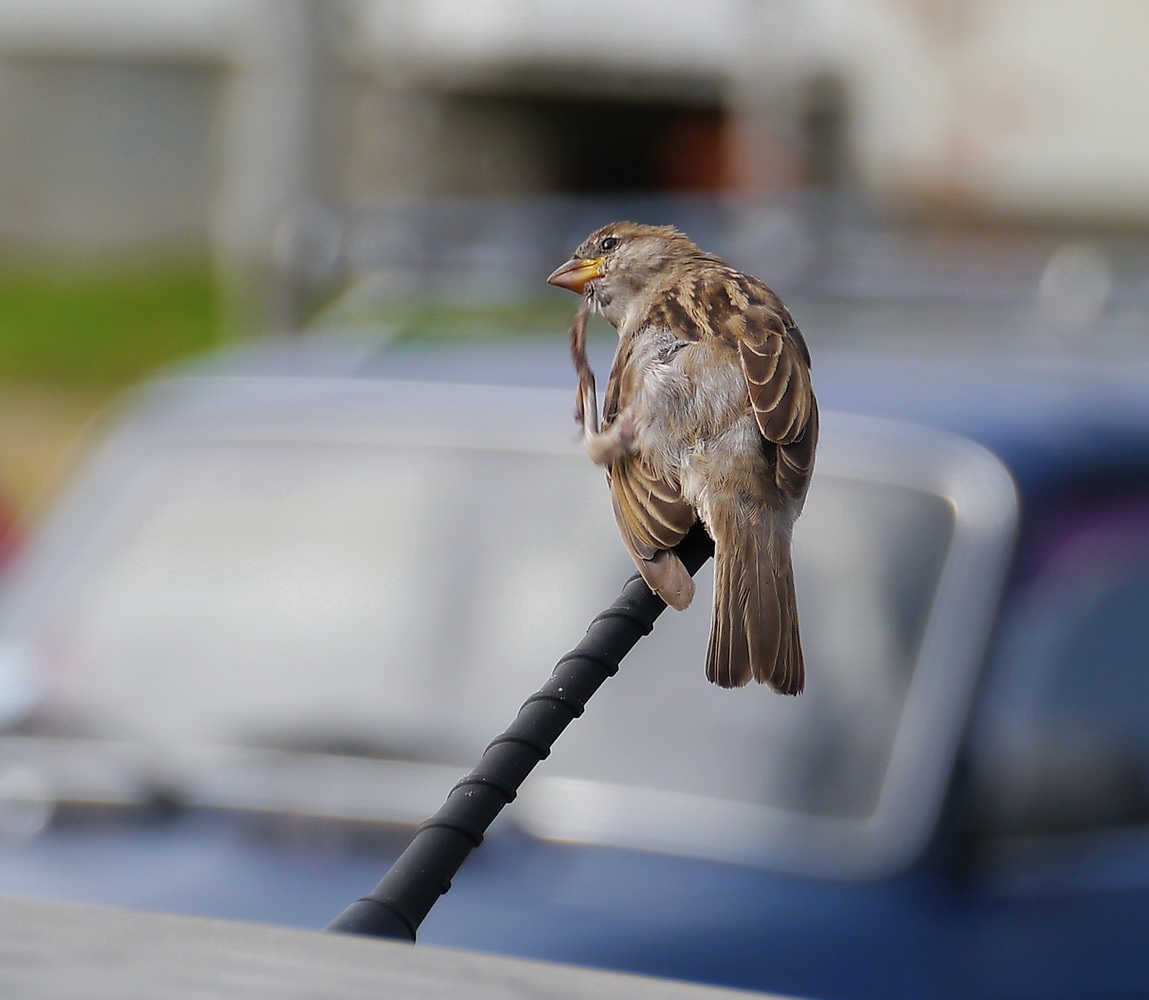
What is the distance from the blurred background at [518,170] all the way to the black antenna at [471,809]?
3.46 m

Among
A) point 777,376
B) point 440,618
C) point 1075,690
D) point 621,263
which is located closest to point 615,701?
point 440,618

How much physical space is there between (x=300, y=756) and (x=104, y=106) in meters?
18.6

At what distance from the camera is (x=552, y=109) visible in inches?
741

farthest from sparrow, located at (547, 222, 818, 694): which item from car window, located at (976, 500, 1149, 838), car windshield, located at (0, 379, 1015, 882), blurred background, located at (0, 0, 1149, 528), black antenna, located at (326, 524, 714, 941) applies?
blurred background, located at (0, 0, 1149, 528)

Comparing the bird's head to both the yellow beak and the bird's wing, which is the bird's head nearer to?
the yellow beak

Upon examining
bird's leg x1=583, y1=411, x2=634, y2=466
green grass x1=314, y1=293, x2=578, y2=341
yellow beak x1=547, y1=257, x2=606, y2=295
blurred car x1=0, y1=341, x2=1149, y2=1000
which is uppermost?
yellow beak x1=547, y1=257, x2=606, y2=295

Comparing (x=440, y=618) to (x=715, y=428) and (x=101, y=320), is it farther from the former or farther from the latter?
(x=101, y=320)

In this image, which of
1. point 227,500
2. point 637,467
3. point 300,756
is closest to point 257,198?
point 227,500

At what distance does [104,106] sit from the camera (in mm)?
20672

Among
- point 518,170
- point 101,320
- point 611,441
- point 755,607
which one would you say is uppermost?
point 611,441

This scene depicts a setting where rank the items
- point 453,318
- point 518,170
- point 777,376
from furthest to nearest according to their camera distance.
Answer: point 518,170 → point 453,318 → point 777,376

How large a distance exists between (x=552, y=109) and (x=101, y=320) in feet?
16.1

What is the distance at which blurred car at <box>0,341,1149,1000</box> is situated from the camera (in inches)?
115

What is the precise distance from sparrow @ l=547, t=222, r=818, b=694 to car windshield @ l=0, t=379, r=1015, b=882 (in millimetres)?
1119
